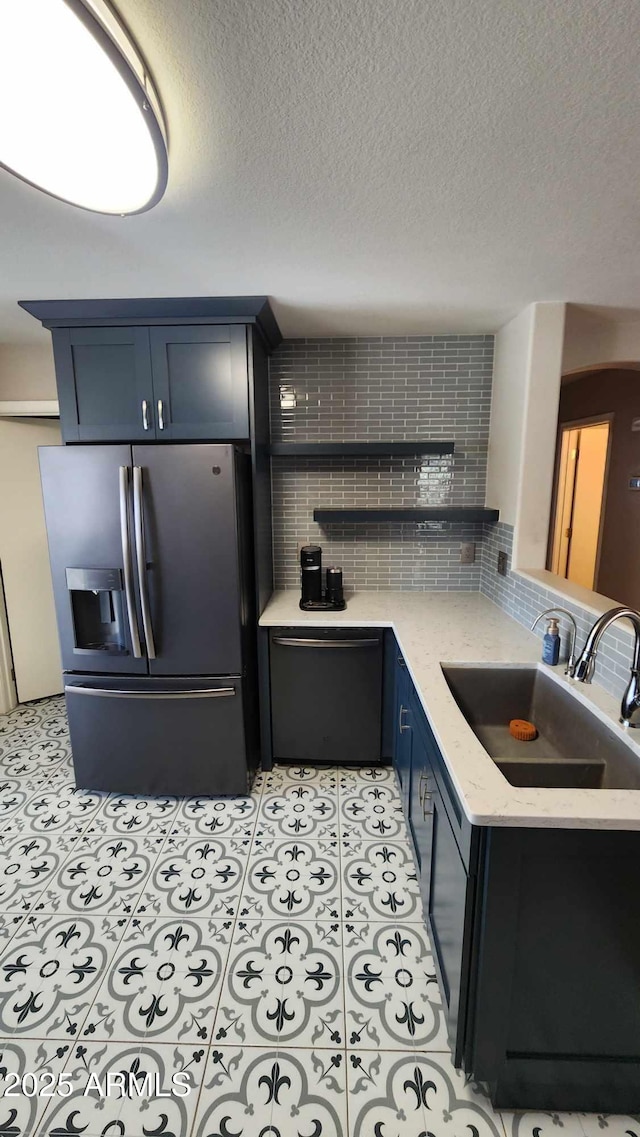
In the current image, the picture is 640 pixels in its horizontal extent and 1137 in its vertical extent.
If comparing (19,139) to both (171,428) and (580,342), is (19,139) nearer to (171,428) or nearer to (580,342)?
(171,428)

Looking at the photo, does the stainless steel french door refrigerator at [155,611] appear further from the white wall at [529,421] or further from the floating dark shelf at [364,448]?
the white wall at [529,421]

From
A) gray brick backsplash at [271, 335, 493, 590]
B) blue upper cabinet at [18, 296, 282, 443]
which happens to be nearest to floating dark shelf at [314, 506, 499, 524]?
gray brick backsplash at [271, 335, 493, 590]

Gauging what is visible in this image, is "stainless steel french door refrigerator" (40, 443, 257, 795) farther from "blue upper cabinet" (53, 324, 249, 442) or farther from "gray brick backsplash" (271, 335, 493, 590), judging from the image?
"gray brick backsplash" (271, 335, 493, 590)

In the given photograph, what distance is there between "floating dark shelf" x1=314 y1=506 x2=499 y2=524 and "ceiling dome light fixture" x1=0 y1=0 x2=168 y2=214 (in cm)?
161

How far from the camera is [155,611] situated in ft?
6.97

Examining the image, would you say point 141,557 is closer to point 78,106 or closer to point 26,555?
point 78,106

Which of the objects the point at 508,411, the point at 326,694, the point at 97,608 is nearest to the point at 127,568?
the point at 97,608

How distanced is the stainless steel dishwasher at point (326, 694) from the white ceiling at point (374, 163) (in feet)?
5.26

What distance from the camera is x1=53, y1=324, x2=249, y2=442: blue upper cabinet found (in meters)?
2.13

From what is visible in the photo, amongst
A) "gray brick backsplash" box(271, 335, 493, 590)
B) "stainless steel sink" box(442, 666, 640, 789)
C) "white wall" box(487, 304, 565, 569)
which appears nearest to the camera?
"stainless steel sink" box(442, 666, 640, 789)

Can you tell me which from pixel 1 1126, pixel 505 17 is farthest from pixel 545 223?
pixel 1 1126

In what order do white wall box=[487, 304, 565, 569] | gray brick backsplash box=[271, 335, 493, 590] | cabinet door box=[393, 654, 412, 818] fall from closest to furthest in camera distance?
cabinet door box=[393, 654, 412, 818] → white wall box=[487, 304, 565, 569] → gray brick backsplash box=[271, 335, 493, 590]

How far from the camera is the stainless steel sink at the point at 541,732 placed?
132 cm

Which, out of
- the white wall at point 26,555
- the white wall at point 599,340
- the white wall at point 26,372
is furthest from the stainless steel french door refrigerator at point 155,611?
the white wall at point 599,340
